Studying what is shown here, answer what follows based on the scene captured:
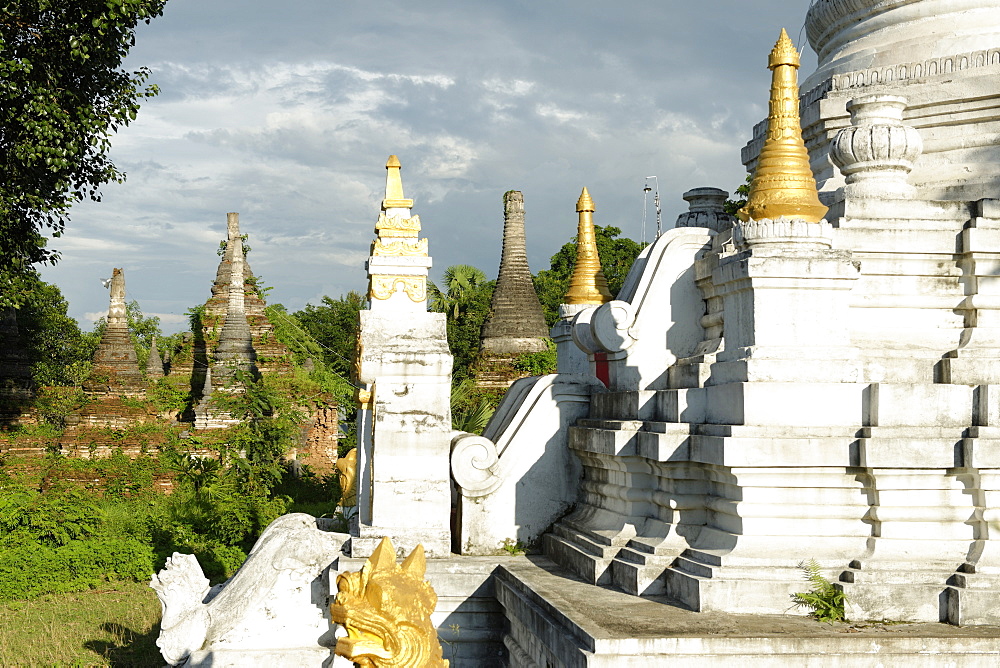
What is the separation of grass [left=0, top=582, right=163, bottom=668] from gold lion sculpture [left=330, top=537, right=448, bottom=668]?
606cm

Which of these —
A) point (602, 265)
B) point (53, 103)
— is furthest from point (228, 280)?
point (53, 103)

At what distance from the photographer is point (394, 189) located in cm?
898

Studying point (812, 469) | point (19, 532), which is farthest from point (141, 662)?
point (812, 469)

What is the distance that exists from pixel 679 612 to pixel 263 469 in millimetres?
10523

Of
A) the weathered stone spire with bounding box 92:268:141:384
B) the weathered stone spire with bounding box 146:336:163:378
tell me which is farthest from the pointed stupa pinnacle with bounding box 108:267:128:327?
the weathered stone spire with bounding box 146:336:163:378

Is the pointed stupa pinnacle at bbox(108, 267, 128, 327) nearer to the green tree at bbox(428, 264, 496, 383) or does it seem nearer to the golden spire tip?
the green tree at bbox(428, 264, 496, 383)

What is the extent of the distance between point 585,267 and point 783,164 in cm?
539

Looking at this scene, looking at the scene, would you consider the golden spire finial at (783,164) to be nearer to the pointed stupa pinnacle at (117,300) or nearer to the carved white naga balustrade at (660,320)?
the carved white naga balustrade at (660,320)

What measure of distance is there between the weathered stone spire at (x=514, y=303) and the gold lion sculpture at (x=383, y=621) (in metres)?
22.6

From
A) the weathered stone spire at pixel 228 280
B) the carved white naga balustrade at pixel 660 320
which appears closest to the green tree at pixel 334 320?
the weathered stone spire at pixel 228 280

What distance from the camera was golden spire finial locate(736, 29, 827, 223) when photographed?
6.63 m

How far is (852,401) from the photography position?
20.6 ft

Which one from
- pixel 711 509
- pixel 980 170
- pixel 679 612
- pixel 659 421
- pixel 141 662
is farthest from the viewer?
pixel 141 662

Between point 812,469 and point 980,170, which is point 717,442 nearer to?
point 812,469
